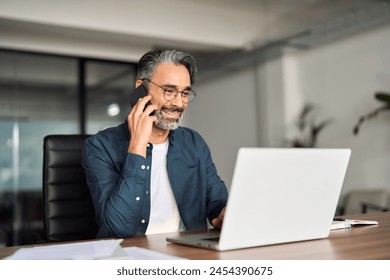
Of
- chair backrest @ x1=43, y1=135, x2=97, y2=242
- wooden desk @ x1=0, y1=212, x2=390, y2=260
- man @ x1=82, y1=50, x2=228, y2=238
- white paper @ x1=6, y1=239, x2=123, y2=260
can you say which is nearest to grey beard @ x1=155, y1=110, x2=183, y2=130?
man @ x1=82, y1=50, x2=228, y2=238

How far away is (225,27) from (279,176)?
5.96 meters

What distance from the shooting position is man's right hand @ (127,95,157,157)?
6.06ft

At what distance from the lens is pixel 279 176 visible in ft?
4.18

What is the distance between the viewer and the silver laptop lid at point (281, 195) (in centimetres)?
121

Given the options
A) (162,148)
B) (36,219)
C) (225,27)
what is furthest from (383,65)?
(36,219)

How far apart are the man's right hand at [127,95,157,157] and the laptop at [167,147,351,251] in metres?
0.52

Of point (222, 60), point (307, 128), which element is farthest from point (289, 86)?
point (222, 60)

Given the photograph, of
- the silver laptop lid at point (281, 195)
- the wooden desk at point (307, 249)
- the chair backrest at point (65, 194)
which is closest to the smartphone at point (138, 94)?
the chair backrest at point (65, 194)

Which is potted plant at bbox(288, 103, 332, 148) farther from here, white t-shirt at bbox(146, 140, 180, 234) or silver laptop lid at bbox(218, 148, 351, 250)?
silver laptop lid at bbox(218, 148, 351, 250)

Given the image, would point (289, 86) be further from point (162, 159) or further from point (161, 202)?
point (161, 202)

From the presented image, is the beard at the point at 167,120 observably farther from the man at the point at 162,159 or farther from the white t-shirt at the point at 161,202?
the white t-shirt at the point at 161,202

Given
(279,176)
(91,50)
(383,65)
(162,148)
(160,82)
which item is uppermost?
(91,50)

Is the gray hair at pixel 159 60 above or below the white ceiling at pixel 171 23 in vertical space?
below

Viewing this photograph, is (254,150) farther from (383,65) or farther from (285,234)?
(383,65)
